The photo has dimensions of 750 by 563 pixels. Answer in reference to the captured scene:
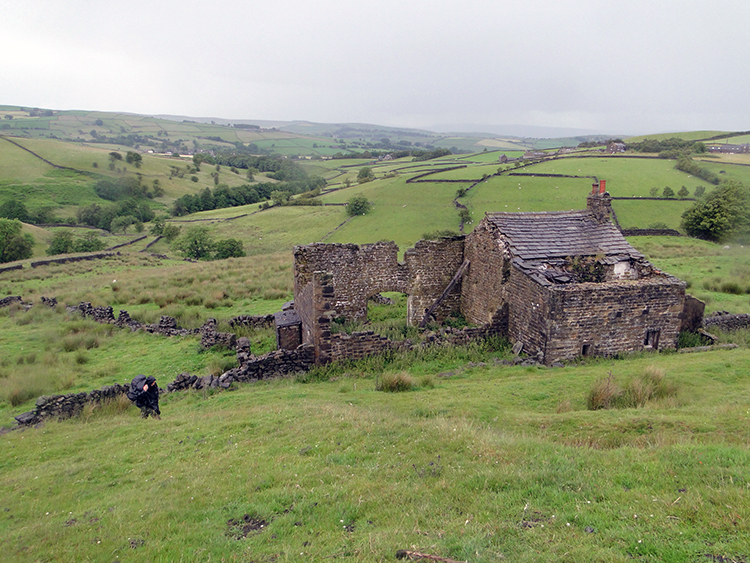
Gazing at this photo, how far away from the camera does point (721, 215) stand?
4206 centimetres

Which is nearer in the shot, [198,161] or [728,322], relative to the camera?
[728,322]

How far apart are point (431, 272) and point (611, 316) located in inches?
272

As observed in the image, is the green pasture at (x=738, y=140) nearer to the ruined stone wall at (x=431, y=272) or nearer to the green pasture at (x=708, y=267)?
the green pasture at (x=708, y=267)

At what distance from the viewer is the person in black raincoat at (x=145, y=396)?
989cm

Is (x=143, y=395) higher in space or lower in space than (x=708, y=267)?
higher

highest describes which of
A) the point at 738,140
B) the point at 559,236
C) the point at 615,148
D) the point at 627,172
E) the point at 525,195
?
the point at 738,140

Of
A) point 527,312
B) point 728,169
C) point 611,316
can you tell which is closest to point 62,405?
point 527,312

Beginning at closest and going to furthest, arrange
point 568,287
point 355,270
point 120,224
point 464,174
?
point 568,287
point 355,270
point 120,224
point 464,174

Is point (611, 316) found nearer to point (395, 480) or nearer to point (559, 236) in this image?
point (559, 236)

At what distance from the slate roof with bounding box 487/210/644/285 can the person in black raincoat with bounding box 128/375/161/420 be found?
11097 millimetres

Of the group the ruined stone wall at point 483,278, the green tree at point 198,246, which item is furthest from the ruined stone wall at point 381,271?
the green tree at point 198,246

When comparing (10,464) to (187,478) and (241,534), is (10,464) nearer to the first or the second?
(187,478)

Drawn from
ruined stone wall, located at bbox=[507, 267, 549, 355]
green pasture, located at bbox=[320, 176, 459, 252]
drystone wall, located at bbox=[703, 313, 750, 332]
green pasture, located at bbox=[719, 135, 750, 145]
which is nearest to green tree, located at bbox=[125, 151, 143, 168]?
green pasture, located at bbox=[320, 176, 459, 252]

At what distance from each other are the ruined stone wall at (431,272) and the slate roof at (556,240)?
8.15 ft
